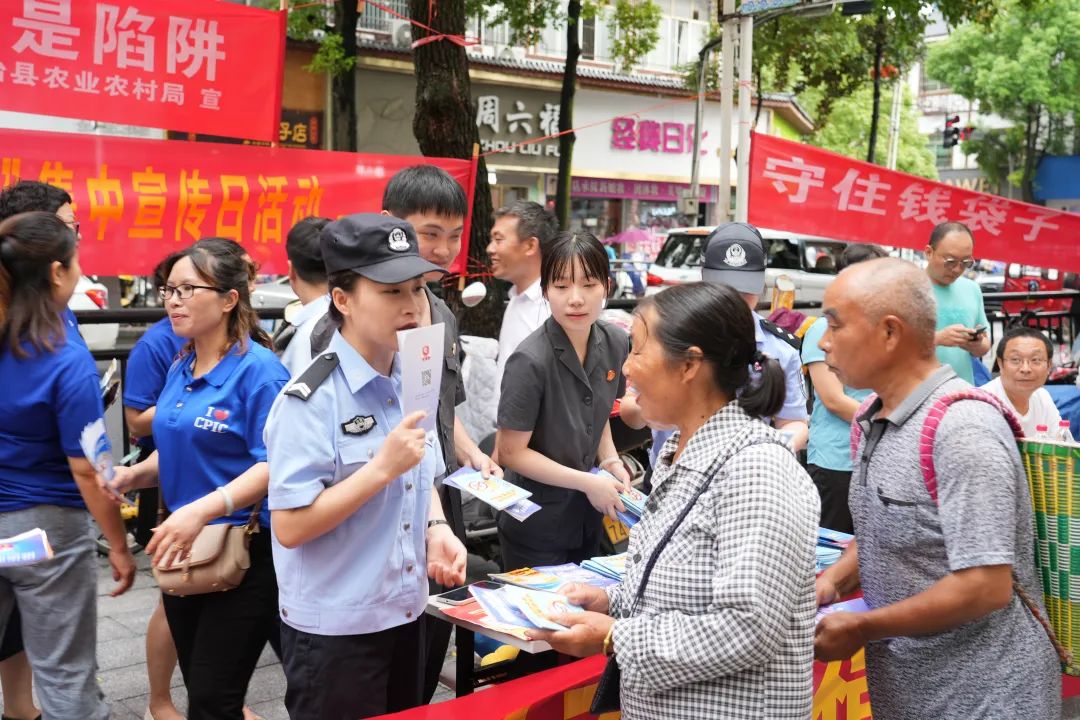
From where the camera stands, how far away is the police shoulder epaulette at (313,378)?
7.77 ft

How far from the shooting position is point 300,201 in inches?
244

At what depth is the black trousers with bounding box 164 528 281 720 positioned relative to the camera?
304 centimetres

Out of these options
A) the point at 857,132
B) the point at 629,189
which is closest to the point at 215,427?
the point at 629,189

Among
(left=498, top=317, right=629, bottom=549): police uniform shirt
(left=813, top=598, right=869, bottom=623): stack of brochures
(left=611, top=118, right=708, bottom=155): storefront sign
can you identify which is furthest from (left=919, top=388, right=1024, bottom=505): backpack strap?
(left=611, top=118, right=708, bottom=155): storefront sign

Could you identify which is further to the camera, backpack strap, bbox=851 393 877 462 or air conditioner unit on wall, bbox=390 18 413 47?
air conditioner unit on wall, bbox=390 18 413 47

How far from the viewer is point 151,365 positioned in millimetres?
3820

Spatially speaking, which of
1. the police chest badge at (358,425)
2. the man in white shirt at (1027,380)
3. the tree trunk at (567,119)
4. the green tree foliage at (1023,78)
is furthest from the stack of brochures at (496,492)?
the green tree foliage at (1023,78)

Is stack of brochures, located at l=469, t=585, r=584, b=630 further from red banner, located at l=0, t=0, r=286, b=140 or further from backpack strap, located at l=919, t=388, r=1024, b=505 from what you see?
red banner, located at l=0, t=0, r=286, b=140

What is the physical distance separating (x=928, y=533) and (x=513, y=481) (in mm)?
1913

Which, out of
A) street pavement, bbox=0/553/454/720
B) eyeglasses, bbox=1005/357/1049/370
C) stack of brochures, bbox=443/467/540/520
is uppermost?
eyeglasses, bbox=1005/357/1049/370

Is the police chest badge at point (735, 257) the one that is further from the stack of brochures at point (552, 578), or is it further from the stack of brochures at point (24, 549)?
the stack of brochures at point (24, 549)

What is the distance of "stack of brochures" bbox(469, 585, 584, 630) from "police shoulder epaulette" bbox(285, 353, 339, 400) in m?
0.71

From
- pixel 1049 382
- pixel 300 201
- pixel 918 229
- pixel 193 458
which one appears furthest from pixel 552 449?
pixel 1049 382

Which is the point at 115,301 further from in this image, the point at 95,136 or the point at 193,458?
the point at 193,458
